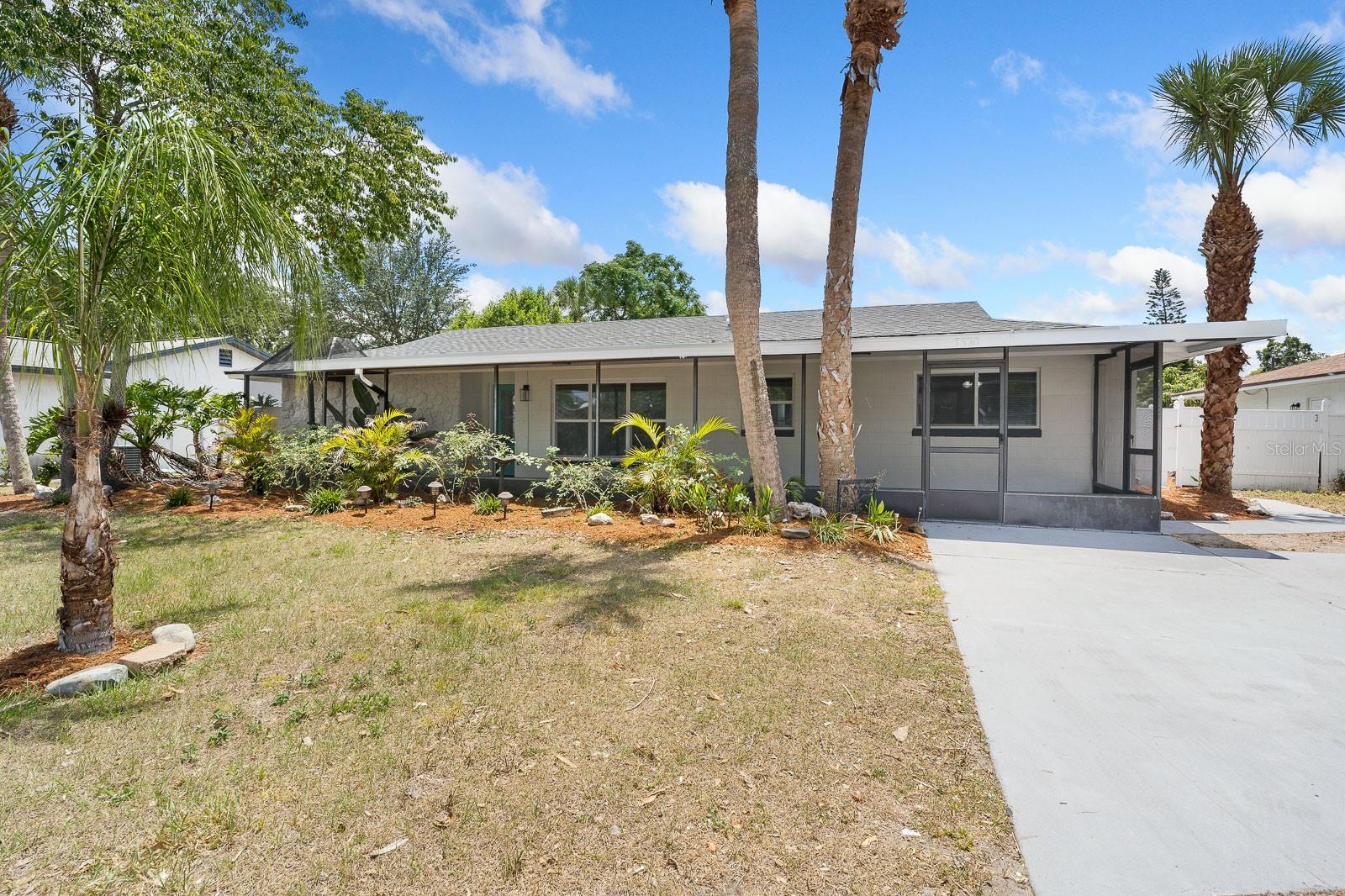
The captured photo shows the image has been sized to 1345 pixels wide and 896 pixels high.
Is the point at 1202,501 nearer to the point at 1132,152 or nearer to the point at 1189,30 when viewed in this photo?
the point at 1132,152

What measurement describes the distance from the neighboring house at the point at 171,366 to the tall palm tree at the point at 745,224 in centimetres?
570

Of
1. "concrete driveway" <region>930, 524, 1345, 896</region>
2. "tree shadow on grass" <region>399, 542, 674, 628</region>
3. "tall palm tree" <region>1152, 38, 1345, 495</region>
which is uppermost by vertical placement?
"tall palm tree" <region>1152, 38, 1345, 495</region>

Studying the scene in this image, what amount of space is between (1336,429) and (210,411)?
80.2 feet

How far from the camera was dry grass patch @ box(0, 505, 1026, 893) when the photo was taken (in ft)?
7.13

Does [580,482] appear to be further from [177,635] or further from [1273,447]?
[1273,447]

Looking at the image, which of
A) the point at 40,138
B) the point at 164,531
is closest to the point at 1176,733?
the point at 40,138

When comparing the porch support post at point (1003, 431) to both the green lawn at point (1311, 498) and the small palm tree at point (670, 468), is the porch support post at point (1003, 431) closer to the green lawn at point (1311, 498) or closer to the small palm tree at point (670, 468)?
the small palm tree at point (670, 468)

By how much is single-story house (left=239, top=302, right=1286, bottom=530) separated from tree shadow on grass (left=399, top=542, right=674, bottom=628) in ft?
14.5

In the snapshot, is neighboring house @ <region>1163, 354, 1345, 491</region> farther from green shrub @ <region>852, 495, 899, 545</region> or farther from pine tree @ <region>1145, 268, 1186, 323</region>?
pine tree @ <region>1145, 268, 1186, 323</region>

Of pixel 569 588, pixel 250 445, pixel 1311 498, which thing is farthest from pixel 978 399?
pixel 250 445

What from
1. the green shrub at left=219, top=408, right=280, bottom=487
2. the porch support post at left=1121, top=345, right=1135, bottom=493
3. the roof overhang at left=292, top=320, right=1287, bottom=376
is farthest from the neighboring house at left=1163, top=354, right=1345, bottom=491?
the green shrub at left=219, top=408, right=280, bottom=487

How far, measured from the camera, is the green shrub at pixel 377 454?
32.8ft

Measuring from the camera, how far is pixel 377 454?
10.2m

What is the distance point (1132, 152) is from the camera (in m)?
11.9
